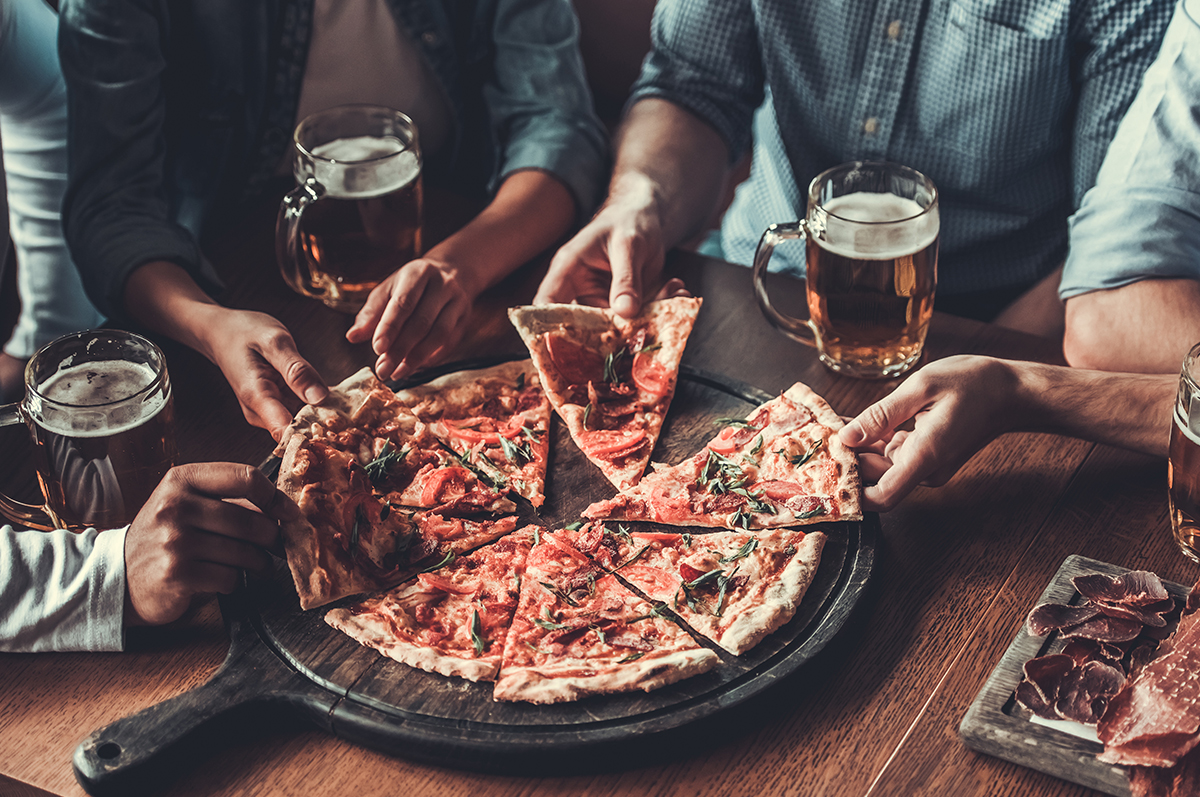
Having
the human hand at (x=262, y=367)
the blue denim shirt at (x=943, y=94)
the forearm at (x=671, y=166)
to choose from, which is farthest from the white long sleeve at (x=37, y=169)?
the blue denim shirt at (x=943, y=94)

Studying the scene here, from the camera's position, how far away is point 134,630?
5.60 feet

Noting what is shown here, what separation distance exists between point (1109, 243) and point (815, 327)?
690 millimetres

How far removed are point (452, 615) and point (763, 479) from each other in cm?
65

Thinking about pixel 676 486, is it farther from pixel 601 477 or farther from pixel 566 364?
pixel 566 364

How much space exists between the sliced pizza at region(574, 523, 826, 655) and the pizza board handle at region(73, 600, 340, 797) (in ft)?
1.84

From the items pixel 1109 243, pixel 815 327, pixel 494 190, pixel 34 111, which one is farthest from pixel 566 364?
pixel 34 111

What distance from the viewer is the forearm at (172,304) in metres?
2.28

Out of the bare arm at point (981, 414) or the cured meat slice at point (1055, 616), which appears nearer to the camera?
the cured meat slice at point (1055, 616)

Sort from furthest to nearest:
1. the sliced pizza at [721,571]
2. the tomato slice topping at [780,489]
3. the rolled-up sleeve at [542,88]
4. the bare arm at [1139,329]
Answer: the rolled-up sleeve at [542,88] < the bare arm at [1139,329] < the tomato slice topping at [780,489] < the sliced pizza at [721,571]

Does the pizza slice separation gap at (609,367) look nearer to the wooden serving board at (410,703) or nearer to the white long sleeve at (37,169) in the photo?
the wooden serving board at (410,703)

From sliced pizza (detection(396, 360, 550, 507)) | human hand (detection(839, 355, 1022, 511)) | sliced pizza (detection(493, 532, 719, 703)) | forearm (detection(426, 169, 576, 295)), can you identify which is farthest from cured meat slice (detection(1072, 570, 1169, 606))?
forearm (detection(426, 169, 576, 295))

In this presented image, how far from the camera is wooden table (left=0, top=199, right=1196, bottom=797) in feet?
4.96

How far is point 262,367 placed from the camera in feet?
7.04

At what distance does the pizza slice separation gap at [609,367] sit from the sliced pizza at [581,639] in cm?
27
